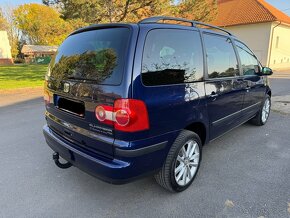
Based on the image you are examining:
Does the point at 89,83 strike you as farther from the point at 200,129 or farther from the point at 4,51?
the point at 4,51

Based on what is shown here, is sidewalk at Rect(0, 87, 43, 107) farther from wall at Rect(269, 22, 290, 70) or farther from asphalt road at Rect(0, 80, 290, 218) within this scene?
wall at Rect(269, 22, 290, 70)

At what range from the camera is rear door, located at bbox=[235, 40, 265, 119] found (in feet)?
12.8

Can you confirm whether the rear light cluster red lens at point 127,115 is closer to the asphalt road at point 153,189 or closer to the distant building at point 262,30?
the asphalt road at point 153,189

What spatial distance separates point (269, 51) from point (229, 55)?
21.4m

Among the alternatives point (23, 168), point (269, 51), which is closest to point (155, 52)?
point (23, 168)

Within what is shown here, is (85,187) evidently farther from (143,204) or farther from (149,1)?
(149,1)

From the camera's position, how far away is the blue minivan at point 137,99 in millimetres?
2117

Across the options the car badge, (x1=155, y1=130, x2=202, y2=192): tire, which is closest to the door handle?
(x1=155, y1=130, x2=202, y2=192): tire

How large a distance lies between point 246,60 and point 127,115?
292cm

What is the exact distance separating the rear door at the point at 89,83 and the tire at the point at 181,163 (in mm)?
717

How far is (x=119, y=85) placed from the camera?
2072 millimetres

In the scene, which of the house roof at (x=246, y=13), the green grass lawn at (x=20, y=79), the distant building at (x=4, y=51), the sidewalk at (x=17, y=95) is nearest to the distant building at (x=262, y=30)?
the house roof at (x=246, y=13)

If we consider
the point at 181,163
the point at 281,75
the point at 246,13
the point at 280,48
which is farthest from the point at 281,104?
the point at 246,13

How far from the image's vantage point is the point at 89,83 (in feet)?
7.47
